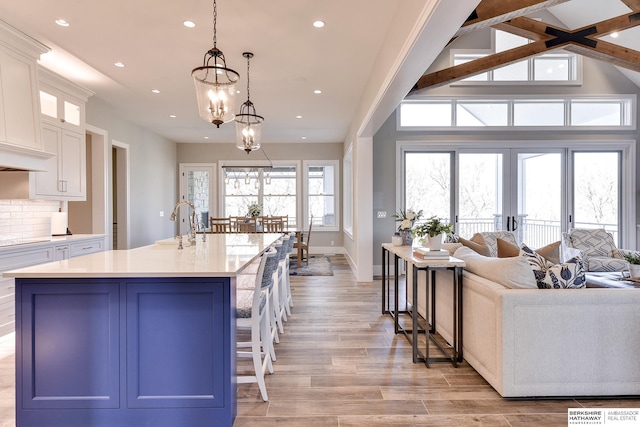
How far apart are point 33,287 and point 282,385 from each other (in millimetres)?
1647

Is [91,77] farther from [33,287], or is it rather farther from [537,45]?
[537,45]

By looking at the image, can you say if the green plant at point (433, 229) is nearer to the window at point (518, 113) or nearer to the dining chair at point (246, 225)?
the window at point (518, 113)

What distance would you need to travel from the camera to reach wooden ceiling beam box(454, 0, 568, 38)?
2.75 meters

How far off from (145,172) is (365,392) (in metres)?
6.75

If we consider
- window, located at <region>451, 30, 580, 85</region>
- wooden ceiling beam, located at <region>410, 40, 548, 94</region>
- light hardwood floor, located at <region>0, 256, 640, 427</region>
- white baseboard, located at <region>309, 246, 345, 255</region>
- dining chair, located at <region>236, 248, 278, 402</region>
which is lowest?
light hardwood floor, located at <region>0, 256, 640, 427</region>

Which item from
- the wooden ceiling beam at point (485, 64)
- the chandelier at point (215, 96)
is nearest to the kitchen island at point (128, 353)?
the chandelier at point (215, 96)

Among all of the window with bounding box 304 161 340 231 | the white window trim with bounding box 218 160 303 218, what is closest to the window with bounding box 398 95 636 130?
the window with bounding box 304 161 340 231

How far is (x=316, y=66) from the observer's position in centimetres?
432

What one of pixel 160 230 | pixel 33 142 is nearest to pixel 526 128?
pixel 33 142

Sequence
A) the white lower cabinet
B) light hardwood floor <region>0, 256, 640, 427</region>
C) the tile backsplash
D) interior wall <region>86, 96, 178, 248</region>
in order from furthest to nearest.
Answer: interior wall <region>86, 96, 178, 248</region>, the tile backsplash, the white lower cabinet, light hardwood floor <region>0, 256, 640, 427</region>

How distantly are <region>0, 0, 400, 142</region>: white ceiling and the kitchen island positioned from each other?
2.49 metres

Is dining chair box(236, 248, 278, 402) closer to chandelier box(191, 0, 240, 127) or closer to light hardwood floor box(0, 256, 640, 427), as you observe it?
light hardwood floor box(0, 256, 640, 427)

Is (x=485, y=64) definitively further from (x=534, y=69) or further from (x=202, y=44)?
(x=202, y=44)

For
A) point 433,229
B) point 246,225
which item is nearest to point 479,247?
point 433,229
